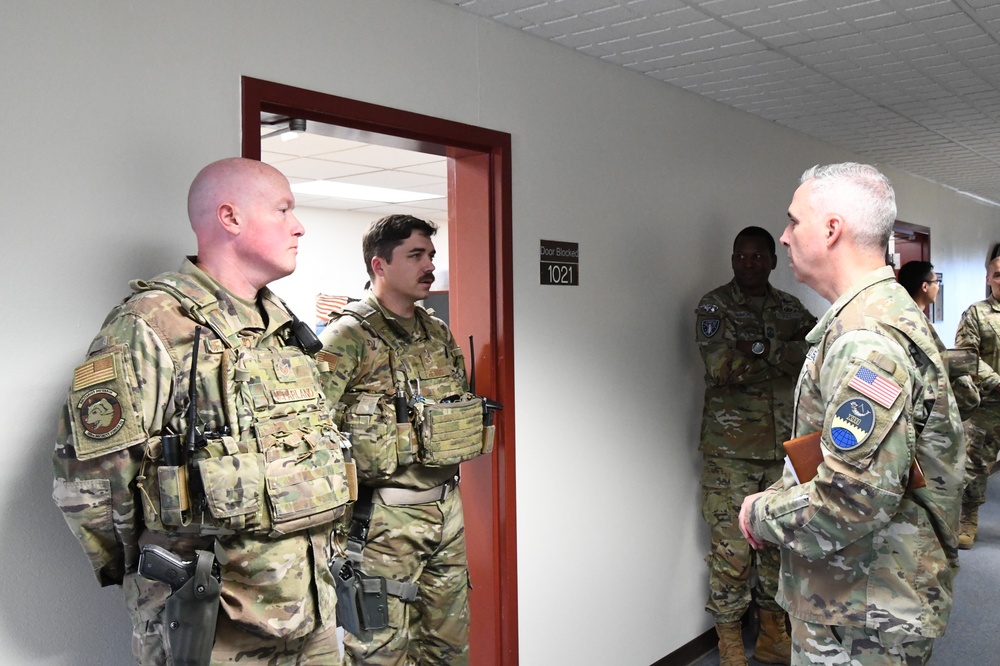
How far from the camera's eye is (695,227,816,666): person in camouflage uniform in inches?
135

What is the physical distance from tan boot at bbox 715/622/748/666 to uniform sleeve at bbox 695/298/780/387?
1.05m

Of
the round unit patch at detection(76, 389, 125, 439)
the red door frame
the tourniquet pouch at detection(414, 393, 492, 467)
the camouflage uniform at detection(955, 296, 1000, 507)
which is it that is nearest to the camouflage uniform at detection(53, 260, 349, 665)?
the round unit patch at detection(76, 389, 125, 439)

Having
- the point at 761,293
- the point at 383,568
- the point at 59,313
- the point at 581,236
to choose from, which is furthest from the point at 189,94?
the point at 761,293

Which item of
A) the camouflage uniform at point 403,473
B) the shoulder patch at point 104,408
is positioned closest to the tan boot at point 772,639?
the camouflage uniform at point 403,473

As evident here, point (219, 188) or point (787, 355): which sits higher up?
point (219, 188)

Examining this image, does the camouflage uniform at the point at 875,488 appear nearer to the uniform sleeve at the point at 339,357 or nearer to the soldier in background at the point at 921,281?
the uniform sleeve at the point at 339,357

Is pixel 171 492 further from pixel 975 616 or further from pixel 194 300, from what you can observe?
pixel 975 616

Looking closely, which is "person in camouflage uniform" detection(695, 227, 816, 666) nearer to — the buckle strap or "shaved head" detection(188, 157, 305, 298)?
the buckle strap

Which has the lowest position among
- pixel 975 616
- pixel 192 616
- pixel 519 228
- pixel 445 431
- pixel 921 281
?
pixel 975 616

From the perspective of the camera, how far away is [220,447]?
160 centimetres

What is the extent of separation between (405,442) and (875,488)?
124cm

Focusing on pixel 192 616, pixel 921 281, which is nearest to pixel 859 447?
pixel 192 616

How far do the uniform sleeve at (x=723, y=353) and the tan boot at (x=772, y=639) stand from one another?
106 cm

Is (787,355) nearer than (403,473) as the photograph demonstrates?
No
